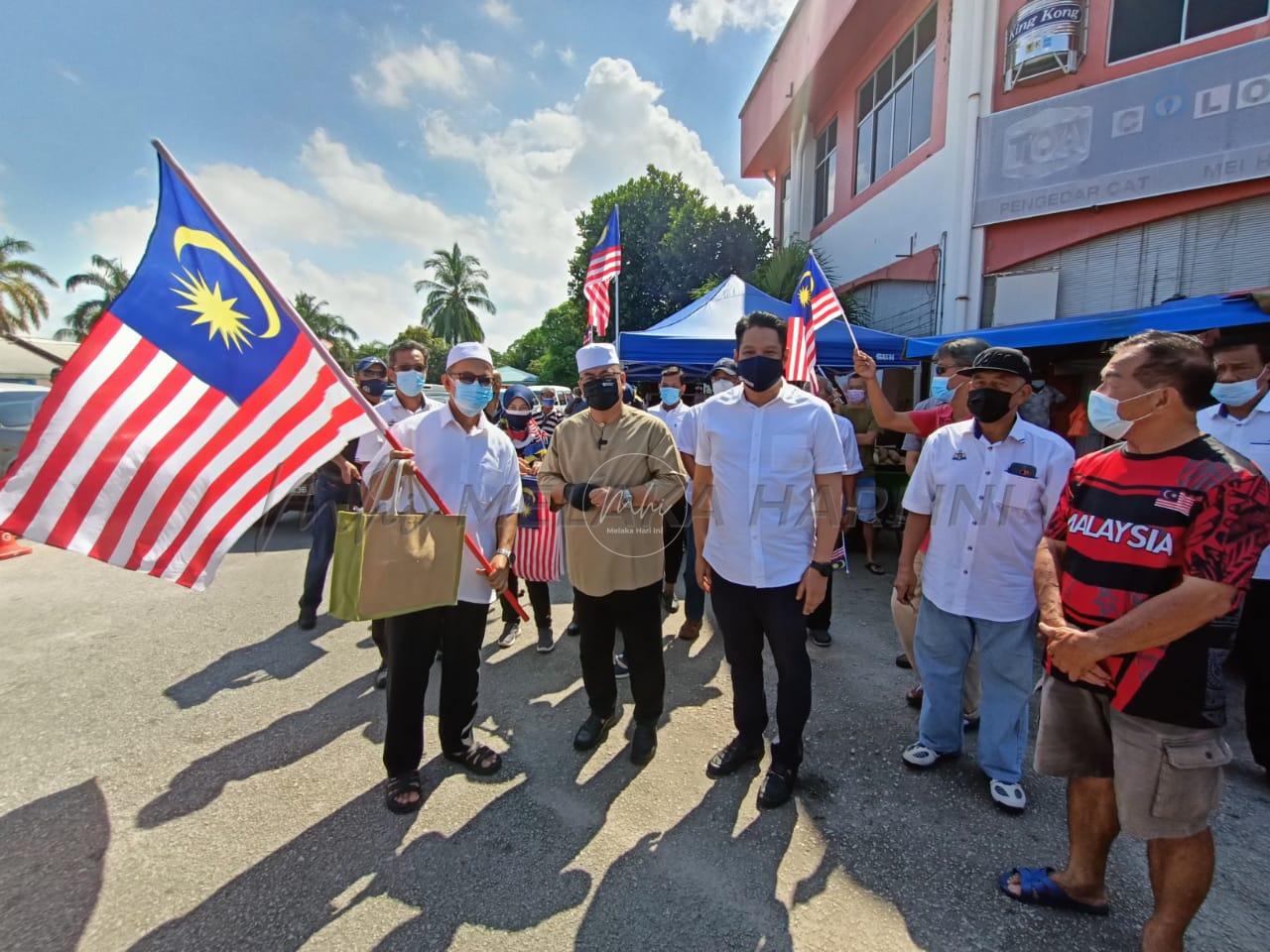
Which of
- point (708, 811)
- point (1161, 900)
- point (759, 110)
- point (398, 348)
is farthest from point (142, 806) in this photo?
point (759, 110)

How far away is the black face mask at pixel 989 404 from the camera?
2.49 m

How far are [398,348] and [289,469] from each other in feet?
7.33

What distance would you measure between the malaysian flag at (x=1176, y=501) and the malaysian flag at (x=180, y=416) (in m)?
2.69

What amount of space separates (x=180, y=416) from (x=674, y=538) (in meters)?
3.37

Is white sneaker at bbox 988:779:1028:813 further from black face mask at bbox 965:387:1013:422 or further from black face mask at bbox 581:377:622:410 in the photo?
Answer: black face mask at bbox 581:377:622:410

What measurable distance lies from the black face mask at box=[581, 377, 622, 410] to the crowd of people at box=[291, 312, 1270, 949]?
0.06 ft

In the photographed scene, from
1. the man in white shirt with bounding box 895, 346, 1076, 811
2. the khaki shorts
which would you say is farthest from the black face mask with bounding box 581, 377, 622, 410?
the khaki shorts

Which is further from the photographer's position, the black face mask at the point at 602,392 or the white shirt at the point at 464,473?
the black face mask at the point at 602,392

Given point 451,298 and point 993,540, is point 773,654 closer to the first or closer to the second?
point 993,540

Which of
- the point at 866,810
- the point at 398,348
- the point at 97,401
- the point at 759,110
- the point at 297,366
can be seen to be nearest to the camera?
the point at 97,401

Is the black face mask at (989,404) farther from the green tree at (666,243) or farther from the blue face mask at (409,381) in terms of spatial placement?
the green tree at (666,243)

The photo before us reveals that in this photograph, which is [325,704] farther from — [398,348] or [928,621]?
[928,621]

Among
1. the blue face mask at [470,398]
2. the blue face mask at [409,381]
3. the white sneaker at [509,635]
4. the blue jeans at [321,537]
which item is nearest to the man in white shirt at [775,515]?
the blue face mask at [470,398]

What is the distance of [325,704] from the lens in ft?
11.3
